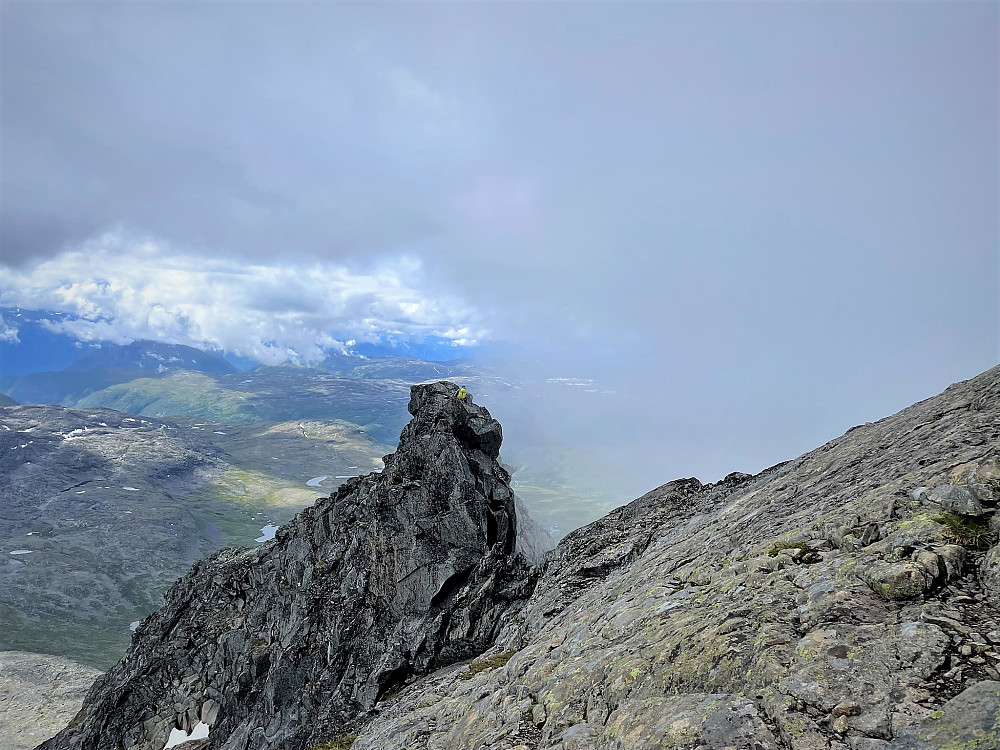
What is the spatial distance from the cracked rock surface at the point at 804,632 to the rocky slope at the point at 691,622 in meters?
0.05

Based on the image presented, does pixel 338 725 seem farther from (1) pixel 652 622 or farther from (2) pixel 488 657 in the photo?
(1) pixel 652 622

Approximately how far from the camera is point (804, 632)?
1156 centimetres

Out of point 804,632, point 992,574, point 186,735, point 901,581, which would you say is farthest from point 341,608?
point 992,574

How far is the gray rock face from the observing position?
3441 centimetres

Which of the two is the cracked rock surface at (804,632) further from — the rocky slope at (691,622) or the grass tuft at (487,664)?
the grass tuft at (487,664)

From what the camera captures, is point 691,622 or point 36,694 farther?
point 36,694

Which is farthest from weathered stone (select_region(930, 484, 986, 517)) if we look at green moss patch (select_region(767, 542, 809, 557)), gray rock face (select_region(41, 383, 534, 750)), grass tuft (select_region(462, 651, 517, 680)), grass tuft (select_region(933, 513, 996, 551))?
gray rock face (select_region(41, 383, 534, 750))

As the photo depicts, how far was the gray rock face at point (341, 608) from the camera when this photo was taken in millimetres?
34406

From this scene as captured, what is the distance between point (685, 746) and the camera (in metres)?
10.5

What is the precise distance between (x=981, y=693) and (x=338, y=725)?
34.8 metres

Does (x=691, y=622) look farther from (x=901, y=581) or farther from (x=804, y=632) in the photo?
(x=901, y=581)

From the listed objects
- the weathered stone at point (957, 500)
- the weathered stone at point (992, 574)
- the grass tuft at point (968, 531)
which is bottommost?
the weathered stone at point (992, 574)

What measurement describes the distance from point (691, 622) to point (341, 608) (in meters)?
38.6

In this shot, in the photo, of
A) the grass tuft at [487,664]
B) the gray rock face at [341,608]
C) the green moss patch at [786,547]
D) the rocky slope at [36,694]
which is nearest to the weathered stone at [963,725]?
the green moss patch at [786,547]
